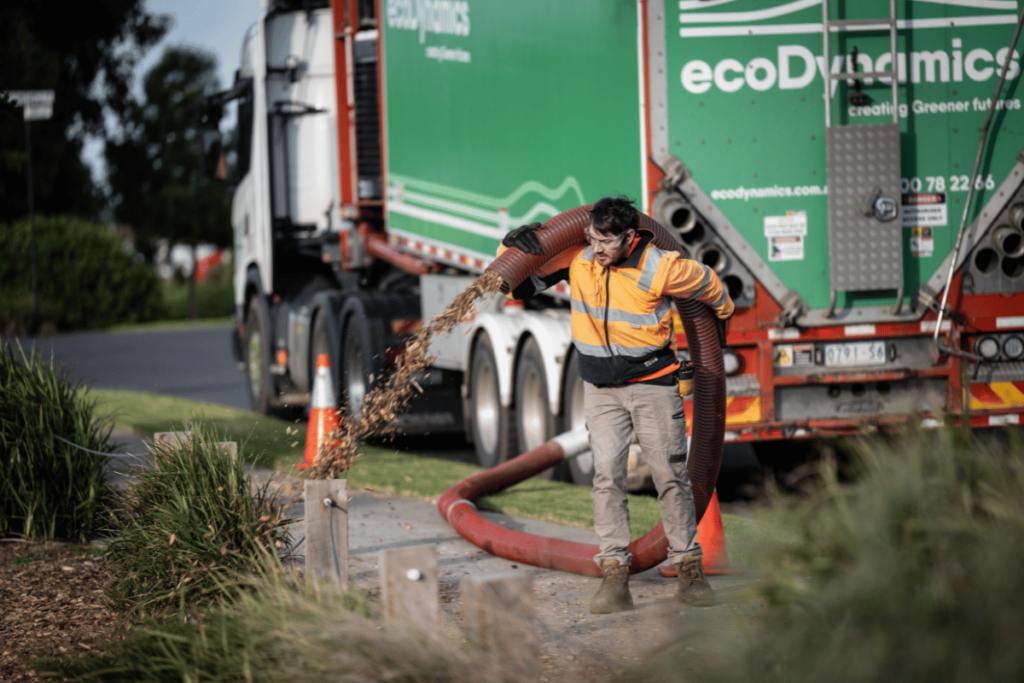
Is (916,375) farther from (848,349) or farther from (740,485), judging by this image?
(740,485)

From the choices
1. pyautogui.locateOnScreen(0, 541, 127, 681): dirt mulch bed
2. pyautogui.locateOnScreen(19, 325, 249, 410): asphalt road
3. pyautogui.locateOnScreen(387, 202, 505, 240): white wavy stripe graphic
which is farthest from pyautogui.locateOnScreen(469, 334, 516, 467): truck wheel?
pyautogui.locateOnScreen(19, 325, 249, 410): asphalt road

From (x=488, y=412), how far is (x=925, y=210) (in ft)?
14.0

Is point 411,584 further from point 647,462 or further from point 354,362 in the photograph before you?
point 354,362

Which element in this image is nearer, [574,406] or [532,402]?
[574,406]

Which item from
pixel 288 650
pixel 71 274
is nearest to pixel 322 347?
pixel 288 650

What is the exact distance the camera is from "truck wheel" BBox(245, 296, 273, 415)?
14.6m

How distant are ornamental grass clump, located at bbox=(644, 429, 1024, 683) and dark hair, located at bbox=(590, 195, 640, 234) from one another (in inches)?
88.3

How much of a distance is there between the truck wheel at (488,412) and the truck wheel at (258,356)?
4.71 meters

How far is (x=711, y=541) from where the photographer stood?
603 cm

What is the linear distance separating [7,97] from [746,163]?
490 centimetres

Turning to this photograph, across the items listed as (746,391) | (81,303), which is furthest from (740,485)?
(81,303)

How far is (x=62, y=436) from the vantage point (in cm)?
659

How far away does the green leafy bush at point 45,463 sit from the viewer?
6449mm

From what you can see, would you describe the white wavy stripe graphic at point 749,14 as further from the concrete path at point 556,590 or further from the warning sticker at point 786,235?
the concrete path at point 556,590
